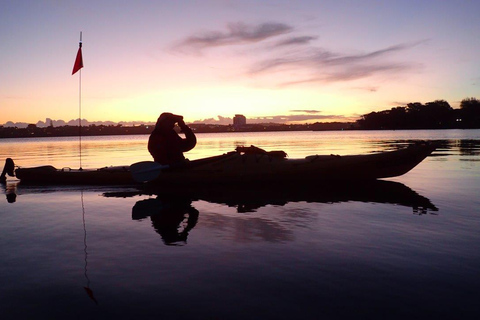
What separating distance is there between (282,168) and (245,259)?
7.94 m

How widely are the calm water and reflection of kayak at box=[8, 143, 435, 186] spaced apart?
267 cm

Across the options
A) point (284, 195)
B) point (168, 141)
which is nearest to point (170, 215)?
point (284, 195)

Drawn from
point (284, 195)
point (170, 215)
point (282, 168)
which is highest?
point (282, 168)

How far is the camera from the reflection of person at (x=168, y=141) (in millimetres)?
13336

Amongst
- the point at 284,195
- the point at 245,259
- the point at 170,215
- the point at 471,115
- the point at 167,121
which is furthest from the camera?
the point at 471,115

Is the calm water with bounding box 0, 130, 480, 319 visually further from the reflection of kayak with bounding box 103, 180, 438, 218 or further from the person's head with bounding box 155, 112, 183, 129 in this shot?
the person's head with bounding box 155, 112, 183, 129

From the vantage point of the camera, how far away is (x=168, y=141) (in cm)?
1352

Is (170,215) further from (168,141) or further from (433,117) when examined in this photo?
(433,117)

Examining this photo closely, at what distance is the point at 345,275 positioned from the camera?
5.12 meters

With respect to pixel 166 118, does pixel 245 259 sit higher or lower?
lower

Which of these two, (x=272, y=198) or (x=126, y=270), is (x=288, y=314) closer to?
(x=126, y=270)

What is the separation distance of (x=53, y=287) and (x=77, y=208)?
20.5 ft

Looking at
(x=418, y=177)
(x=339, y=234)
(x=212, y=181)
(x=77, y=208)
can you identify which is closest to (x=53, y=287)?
(x=339, y=234)

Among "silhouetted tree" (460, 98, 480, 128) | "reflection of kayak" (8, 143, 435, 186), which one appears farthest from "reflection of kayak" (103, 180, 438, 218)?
"silhouetted tree" (460, 98, 480, 128)
